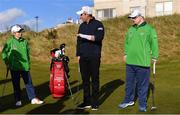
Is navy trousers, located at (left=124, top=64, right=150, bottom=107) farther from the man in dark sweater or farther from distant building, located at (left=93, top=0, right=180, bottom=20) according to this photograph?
distant building, located at (left=93, top=0, right=180, bottom=20)

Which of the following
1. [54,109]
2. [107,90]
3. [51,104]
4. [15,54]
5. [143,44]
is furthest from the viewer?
[107,90]

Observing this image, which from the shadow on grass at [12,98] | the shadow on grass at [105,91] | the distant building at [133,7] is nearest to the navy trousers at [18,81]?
the shadow on grass at [12,98]

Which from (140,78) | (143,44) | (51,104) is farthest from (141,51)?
(51,104)

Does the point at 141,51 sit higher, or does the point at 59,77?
the point at 141,51

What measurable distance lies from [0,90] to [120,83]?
4.16 metres

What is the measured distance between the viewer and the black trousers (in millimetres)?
11648

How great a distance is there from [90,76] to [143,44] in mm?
1497

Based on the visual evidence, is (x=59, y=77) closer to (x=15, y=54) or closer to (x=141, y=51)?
(x=15, y=54)

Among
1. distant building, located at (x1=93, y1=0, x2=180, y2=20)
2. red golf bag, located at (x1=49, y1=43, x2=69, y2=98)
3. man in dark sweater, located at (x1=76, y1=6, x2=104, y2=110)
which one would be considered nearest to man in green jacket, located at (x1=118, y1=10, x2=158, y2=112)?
man in dark sweater, located at (x1=76, y1=6, x2=104, y2=110)

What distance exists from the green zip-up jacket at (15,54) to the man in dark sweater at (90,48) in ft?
5.09

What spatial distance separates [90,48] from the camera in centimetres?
1170

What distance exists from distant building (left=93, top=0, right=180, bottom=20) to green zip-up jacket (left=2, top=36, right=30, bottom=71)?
5204 cm

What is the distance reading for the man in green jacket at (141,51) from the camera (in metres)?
11.3

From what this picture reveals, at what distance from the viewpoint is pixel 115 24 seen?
4209 centimetres
